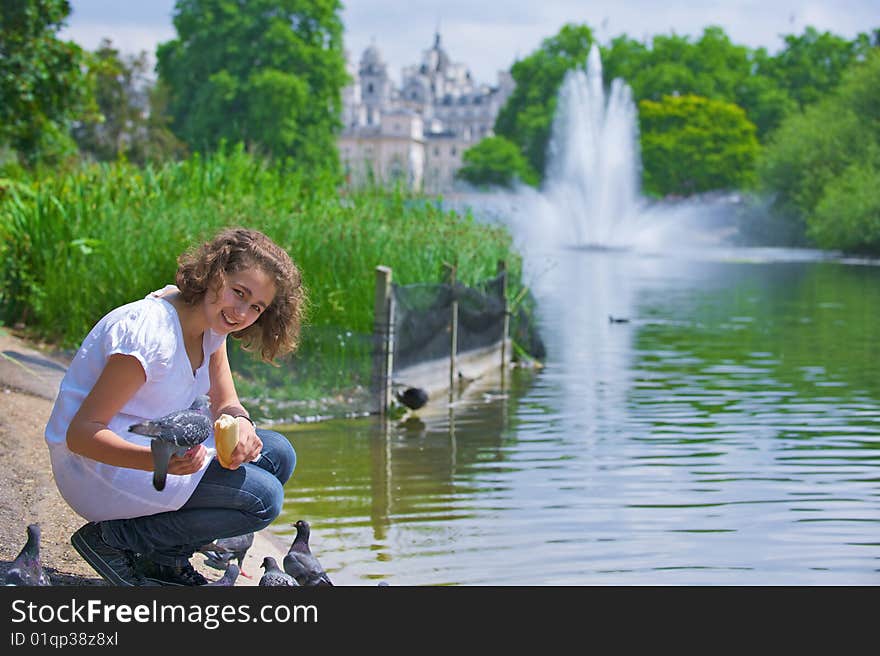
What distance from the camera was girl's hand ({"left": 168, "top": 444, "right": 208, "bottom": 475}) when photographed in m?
4.41

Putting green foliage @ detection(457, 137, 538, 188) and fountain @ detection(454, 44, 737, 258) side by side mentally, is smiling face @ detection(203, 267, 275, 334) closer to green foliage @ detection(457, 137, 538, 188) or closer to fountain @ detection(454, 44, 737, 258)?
fountain @ detection(454, 44, 737, 258)

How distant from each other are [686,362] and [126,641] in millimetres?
12803

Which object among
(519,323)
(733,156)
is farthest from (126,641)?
(733,156)

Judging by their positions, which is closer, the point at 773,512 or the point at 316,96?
the point at 773,512

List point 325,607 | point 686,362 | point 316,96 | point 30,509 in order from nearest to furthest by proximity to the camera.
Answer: point 325,607
point 30,509
point 686,362
point 316,96

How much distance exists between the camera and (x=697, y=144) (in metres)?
85.7

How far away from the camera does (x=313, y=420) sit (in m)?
11.4

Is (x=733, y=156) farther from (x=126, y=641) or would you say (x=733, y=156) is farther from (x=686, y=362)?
(x=126, y=641)

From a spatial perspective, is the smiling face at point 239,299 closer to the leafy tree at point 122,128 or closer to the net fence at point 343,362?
the net fence at point 343,362

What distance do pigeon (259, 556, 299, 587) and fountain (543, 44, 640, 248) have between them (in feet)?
164

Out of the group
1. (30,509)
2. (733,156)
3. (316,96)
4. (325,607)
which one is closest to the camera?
(325,607)

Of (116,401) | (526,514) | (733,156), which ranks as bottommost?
(526,514)

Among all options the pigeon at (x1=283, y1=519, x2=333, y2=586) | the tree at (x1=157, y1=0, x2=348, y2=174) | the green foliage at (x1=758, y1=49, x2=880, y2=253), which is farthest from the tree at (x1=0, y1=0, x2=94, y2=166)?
the tree at (x1=157, y1=0, x2=348, y2=174)

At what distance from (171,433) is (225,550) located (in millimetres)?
1219
